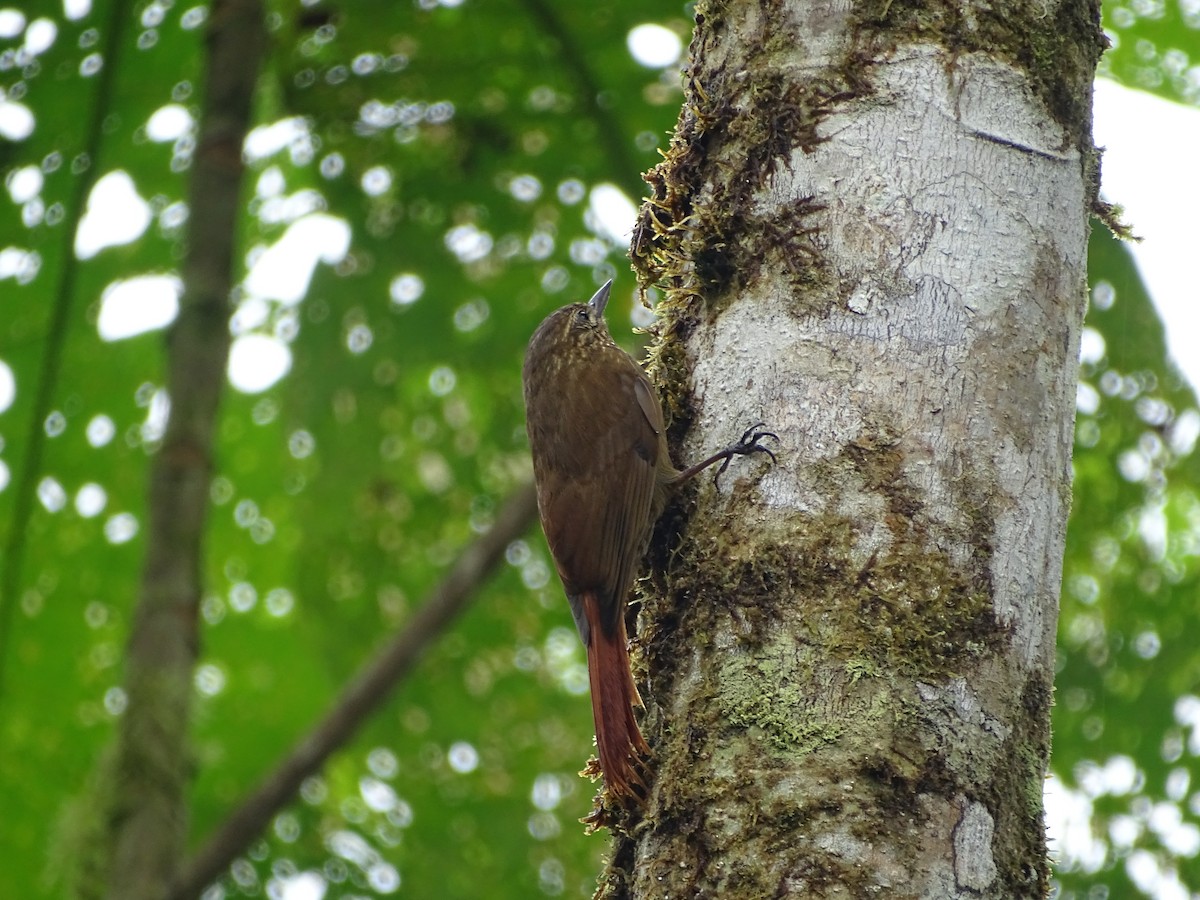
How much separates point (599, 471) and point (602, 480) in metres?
0.05

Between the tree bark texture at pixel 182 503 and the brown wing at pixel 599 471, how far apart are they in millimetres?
1399

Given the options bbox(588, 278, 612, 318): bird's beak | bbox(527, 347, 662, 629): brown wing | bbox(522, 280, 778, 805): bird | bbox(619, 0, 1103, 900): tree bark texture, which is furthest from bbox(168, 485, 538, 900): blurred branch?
bbox(619, 0, 1103, 900): tree bark texture

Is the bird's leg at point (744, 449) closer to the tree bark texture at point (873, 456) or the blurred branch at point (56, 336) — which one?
the tree bark texture at point (873, 456)

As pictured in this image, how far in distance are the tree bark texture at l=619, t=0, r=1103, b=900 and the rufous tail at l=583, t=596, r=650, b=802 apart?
2.1 inches

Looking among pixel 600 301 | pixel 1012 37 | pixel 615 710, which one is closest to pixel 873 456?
pixel 615 710

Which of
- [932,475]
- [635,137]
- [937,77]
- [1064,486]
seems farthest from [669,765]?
[635,137]

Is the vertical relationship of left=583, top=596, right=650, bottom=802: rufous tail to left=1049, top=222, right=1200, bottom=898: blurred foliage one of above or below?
above

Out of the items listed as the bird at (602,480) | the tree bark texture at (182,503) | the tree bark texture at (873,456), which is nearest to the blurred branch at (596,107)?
the tree bark texture at (182,503)

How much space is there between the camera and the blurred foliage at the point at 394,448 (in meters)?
5.38

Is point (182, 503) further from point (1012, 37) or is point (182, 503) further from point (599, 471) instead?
point (1012, 37)

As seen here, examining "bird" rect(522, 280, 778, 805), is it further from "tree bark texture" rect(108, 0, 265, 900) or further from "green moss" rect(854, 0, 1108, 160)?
"tree bark texture" rect(108, 0, 265, 900)

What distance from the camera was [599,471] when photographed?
10.8ft

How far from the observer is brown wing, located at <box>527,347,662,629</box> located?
9.67 feet

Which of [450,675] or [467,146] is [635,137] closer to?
[467,146]
